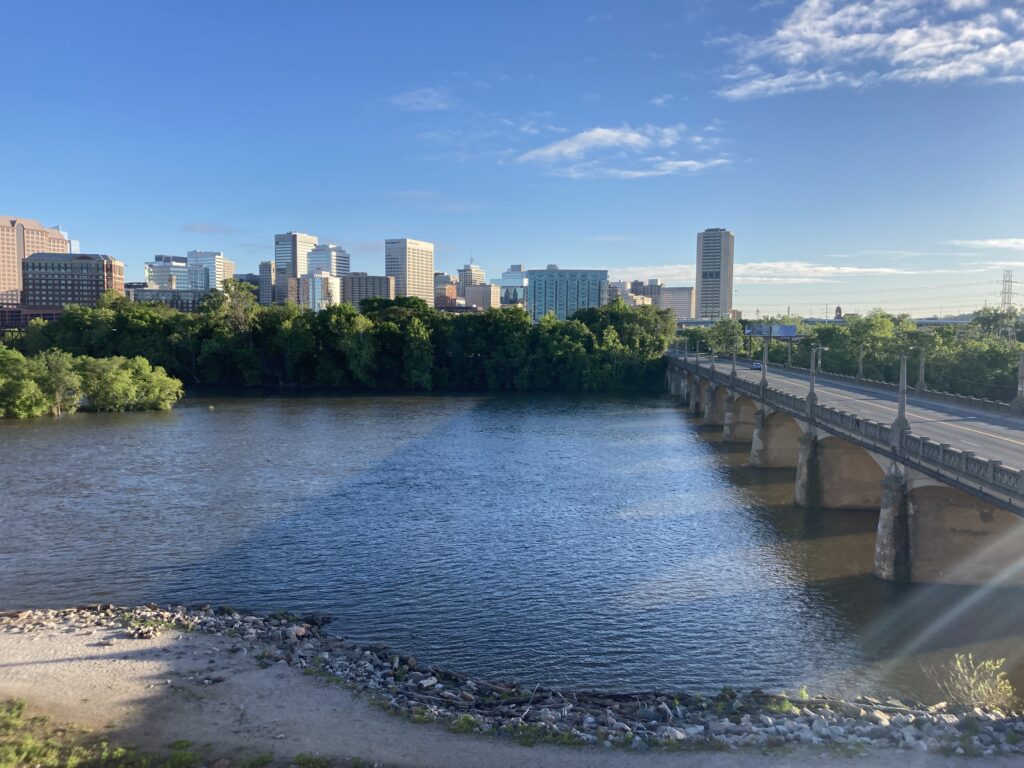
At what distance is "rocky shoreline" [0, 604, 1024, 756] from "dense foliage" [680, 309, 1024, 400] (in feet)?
92.8

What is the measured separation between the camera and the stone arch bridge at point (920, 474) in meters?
31.7

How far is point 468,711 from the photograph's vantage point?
22.0 metres

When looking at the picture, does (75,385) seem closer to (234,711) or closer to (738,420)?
(738,420)

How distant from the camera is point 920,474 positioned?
109 ft

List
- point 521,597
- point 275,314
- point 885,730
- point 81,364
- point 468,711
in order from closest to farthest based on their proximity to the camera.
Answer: point 885,730, point 468,711, point 521,597, point 81,364, point 275,314

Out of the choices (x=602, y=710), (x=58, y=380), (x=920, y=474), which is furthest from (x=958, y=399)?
(x=58, y=380)

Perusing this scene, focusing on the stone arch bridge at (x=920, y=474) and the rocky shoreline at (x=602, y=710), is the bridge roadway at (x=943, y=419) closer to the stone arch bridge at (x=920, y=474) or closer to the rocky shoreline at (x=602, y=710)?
the stone arch bridge at (x=920, y=474)

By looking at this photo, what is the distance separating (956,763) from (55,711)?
23139 mm

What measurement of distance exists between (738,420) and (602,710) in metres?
60.7

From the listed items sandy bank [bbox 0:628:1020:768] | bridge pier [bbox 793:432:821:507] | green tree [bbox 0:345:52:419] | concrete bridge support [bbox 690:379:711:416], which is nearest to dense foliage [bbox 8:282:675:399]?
concrete bridge support [bbox 690:379:711:416]

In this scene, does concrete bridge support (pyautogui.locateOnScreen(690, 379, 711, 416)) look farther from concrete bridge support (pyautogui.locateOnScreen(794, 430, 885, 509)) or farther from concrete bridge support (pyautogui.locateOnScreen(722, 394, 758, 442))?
concrete bridge support (pyautogui.locateOnScreen(794, 430, 885, 509))

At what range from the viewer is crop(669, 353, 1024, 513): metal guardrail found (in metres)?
27.2

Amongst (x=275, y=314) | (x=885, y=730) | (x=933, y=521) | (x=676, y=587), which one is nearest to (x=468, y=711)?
(x=885, y=730)

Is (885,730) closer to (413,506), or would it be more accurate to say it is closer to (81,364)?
(413,506)
